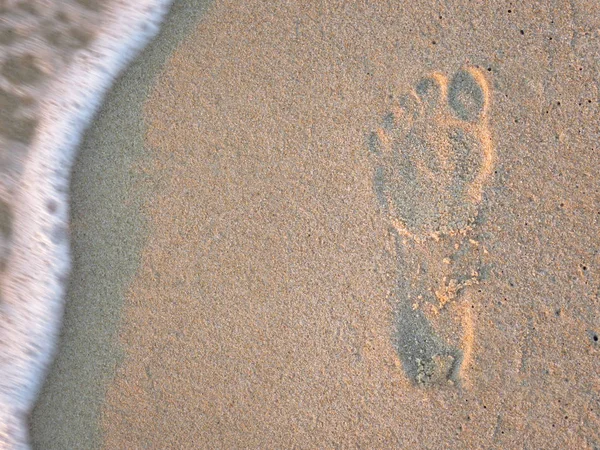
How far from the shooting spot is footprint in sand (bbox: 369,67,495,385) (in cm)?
223

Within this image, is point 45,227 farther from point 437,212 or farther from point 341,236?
point 437,212

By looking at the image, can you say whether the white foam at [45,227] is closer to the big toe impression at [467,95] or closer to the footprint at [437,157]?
the footprint at [437,157]

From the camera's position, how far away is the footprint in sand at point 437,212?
2.23m

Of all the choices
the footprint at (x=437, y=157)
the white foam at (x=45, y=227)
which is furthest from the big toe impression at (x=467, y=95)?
the white foam at (x=45, y=227)

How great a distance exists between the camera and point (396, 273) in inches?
89.1

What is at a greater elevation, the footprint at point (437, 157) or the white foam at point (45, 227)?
the footprint at point (437, 157)

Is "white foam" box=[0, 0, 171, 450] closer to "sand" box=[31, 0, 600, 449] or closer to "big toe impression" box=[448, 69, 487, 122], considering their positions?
"sand" box=[31, 0, 600, 449]

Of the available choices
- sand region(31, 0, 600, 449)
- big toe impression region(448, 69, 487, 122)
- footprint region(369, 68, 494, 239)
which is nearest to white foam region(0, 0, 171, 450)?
sand region(31, 0, 600, 449)

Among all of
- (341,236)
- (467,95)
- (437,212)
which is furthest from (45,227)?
(467,95)

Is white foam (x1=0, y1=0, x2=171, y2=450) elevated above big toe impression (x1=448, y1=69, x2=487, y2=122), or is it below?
below

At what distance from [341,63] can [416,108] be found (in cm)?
42

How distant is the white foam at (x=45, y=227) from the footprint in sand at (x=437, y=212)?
1.39m

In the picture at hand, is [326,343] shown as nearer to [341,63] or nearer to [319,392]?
[319,392]

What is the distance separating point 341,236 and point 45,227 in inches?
57.8
